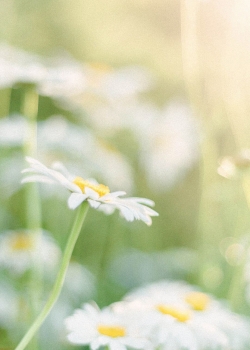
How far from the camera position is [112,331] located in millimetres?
503

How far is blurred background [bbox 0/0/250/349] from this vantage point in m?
0.81

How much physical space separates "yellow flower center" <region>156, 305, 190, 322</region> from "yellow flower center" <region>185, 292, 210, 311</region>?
0.22 ft

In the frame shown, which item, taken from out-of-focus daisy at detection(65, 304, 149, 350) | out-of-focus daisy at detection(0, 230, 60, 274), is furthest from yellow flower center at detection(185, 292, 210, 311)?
out-of-focus daisy at detection(0, 230, 60, 274)

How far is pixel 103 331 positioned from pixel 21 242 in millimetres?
445

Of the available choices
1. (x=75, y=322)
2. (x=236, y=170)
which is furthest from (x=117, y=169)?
(x=75, y=322)

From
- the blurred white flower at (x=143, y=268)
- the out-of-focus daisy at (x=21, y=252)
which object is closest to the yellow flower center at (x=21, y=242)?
the out-of-focus daisy at (x=21, y=252)

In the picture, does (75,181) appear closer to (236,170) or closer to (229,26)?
(236,170)

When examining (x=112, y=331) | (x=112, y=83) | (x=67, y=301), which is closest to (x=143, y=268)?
(x=67, y=301)

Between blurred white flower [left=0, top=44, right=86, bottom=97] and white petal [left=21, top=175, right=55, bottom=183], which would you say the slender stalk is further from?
white petal [left=21, top=175, right=55, bottom=183]

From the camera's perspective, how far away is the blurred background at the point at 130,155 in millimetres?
811

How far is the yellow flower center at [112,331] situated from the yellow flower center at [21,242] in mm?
391

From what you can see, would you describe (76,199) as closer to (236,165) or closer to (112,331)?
(112,331)

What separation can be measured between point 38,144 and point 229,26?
439 mm

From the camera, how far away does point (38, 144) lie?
3.02 feet
